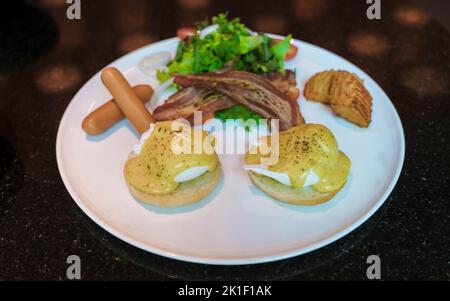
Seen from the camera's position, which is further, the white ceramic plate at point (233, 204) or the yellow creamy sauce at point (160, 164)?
the yellow creamy sauce at point (160, 164)

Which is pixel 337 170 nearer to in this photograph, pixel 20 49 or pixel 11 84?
pixel 11 84

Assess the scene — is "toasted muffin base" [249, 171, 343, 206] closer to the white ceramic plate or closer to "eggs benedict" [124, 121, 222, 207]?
the white ceramic plate

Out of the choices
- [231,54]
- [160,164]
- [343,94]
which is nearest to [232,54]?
[231,54]

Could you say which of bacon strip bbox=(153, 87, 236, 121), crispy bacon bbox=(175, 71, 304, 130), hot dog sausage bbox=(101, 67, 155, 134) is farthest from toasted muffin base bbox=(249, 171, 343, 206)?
hot dog sausage bbox=(101, 67, 155, 134)

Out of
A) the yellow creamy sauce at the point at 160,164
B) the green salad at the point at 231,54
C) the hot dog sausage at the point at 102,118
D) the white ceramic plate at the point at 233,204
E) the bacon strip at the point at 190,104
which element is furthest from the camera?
the green salad at the point at 231,54

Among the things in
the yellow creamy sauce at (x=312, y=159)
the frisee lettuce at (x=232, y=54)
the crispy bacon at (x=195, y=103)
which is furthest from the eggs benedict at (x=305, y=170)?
the frisee lettuce at (x=232, y=54)

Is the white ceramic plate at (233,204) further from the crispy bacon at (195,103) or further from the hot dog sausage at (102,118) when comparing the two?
the crispy bacon at (195,103)

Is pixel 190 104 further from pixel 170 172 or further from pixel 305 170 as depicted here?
pixel 305 170
